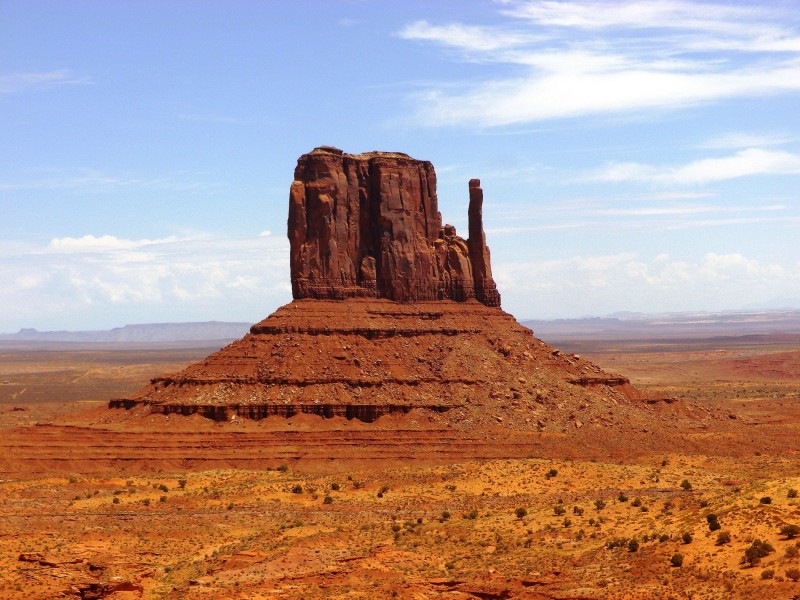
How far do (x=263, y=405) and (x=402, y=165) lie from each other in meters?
22.3

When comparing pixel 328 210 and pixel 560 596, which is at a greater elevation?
pixel 328 210

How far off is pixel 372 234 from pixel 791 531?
58.1m

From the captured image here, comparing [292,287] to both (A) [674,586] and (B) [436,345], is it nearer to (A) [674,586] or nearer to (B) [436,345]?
(B) [436,345]

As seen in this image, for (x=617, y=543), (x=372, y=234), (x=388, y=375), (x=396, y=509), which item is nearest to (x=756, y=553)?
(x=617, y=543)

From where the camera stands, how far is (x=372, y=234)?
93750 mm

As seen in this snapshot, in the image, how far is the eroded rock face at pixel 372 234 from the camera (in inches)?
3585

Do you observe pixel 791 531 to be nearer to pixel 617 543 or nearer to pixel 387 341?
pixel 617 543

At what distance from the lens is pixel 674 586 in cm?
3778

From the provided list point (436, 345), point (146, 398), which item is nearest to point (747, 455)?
point (436, 345)

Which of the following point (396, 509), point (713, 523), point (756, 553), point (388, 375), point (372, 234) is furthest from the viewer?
point (372, 234)

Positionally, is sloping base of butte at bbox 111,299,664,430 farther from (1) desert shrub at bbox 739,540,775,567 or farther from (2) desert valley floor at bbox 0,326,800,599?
(1) desert shrub at bbox 739,540,775,567

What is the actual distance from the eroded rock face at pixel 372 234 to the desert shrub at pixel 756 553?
5595cm

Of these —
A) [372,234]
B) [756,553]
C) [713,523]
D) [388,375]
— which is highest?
[372,234]

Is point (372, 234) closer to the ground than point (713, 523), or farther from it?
farther from it
